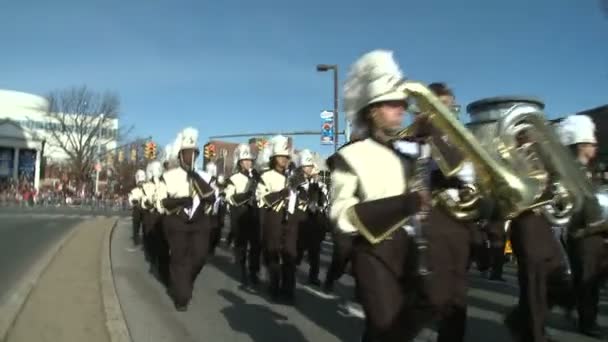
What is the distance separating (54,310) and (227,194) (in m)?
4.53

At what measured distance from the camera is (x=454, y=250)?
3.78 metres

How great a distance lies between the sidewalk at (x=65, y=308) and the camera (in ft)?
18.0

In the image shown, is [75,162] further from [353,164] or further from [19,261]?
[353,164]

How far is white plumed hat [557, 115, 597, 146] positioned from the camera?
5.64 m

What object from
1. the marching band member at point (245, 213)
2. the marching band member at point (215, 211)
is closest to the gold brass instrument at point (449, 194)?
the marching band member at point (215, 211)

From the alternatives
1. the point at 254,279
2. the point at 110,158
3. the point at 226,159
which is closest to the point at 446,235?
the point at 254,279

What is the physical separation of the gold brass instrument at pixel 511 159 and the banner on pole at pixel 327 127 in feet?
68.8

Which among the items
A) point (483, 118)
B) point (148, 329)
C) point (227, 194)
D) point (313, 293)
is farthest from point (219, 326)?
point (483, 118)

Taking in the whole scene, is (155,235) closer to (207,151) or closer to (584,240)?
(584,240)

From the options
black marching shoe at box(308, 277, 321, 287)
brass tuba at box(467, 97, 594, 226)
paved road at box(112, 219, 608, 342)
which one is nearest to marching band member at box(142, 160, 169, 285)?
paved road at box(112, 219, 608, 342)

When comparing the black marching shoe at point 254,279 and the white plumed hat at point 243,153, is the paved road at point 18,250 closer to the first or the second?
the black marching shoe at point 254,279

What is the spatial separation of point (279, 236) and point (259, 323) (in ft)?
5.30

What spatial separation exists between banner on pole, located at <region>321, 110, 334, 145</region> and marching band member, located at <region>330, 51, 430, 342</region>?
73.7 ft

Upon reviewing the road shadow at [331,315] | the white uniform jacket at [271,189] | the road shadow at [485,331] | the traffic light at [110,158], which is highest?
the traffic light at [110,158]
